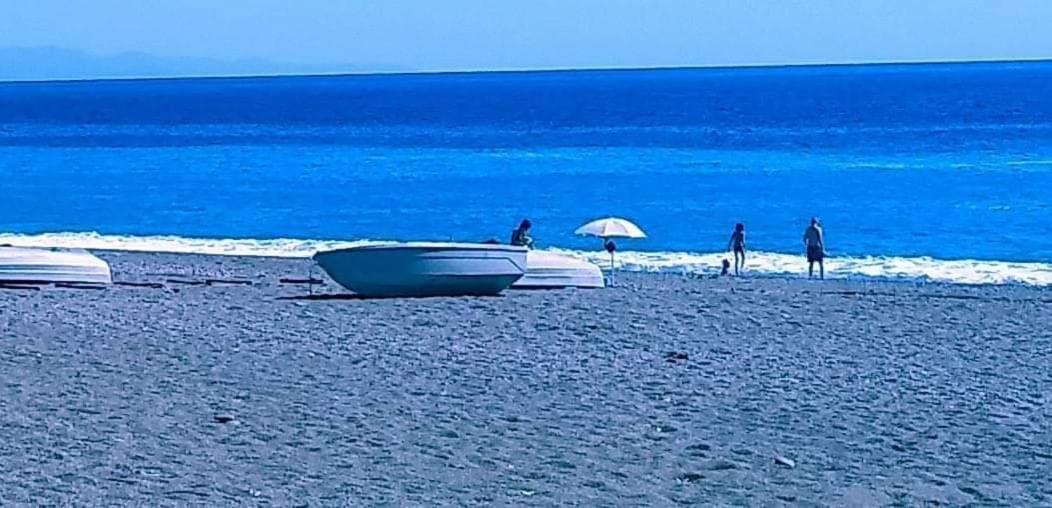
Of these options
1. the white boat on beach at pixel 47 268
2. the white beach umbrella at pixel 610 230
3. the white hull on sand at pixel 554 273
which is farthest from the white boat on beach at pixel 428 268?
the white beach umbrella at pixel 610 230

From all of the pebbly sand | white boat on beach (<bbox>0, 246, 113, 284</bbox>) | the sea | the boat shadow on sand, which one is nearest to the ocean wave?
the sea

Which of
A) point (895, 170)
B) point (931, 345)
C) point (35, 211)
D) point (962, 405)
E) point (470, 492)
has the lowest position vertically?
point (470, 492)

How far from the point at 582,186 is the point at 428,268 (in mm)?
28201

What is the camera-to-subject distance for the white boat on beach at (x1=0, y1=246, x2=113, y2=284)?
17875 millimetres

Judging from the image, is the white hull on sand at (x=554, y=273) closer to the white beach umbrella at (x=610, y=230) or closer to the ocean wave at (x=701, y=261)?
the white beach umbrella at (x=610, y=230)

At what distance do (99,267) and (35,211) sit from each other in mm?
20419

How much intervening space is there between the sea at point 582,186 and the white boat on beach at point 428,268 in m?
7.61

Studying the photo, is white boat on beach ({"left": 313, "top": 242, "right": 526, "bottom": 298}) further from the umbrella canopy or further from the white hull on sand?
the umbrella canopy

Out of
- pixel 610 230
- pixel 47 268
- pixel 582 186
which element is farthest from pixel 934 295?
pixel 582 186

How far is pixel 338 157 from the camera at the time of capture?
59.1m

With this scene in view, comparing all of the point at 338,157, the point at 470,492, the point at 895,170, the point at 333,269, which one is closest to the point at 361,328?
the point at 333,269

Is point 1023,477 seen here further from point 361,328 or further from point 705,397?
point 361,328

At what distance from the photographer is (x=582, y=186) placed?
147 feet

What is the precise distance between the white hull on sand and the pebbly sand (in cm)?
51
